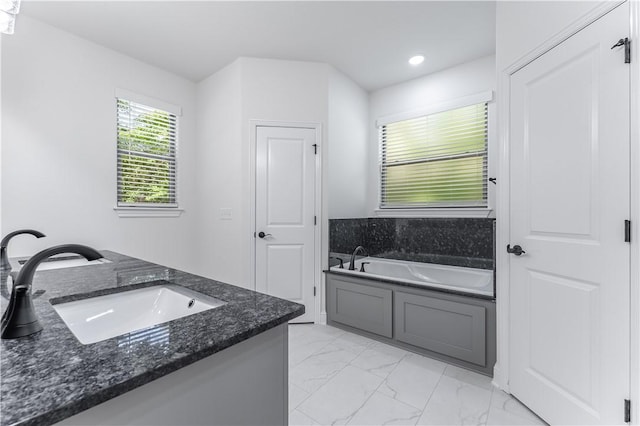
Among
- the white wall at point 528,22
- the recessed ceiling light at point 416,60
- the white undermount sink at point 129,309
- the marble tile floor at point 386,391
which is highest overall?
the recessed ceiling light at point 416,60

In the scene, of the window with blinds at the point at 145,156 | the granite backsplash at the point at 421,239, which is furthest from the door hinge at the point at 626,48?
the window with blinds at the point at 145,156

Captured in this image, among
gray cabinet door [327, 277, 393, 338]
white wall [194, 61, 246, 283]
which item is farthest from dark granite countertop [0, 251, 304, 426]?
white wall [194, 61, 246, 283]

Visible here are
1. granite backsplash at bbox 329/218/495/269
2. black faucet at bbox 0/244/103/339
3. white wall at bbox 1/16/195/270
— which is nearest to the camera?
black faucet at bbox 0/244/103/339

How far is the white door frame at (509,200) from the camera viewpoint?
118 cm

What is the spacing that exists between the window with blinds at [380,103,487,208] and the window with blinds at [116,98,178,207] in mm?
2615

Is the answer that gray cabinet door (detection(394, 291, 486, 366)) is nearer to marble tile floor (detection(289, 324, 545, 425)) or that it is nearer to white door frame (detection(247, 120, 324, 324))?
marble tile floor (detection(289, 324, 545, 425))

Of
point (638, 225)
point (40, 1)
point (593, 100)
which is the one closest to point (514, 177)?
point (593, 100)

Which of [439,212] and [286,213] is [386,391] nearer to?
[286,213]

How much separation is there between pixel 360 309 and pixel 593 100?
7.23 feet

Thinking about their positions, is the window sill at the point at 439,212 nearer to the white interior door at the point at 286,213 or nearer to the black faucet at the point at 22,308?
the white interior door at the point at 286,213

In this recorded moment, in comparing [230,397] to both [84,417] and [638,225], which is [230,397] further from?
[638,225]

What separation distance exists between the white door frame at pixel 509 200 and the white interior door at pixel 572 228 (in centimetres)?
3

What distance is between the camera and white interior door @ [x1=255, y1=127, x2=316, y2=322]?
9.99 feet

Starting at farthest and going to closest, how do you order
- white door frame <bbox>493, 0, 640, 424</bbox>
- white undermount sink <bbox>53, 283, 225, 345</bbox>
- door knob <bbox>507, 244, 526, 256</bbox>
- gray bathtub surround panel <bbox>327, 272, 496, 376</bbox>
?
gray bathtub surround panel <bbox>327, 272, 496, 376</bbox> → door knob <bbox>507, 244, 526, 256</bbox> → white door frame <bbox>493, 0, 640, 424</bbox> → white undermount sink <bbox>53, 283, 225, 345</bbox>
